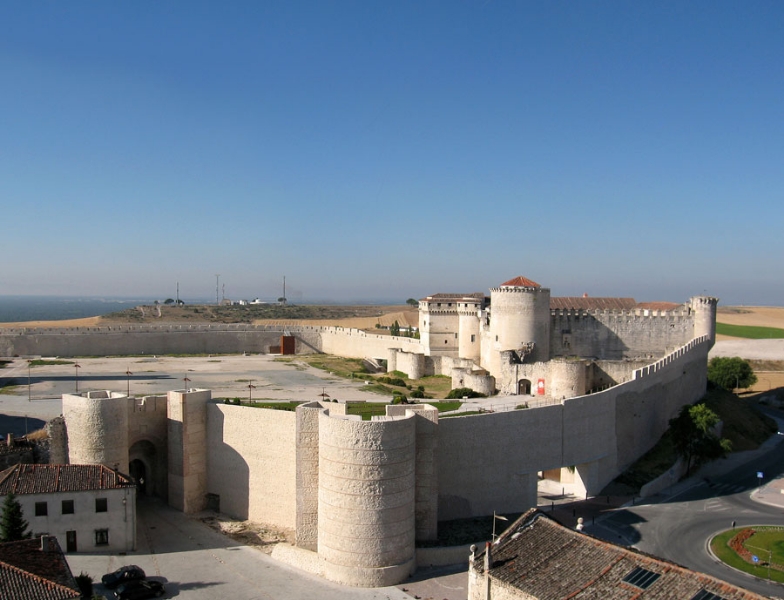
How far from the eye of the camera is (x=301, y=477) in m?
19.1

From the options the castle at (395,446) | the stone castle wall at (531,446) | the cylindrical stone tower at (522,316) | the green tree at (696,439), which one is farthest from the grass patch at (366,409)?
the green tree at (696,439)

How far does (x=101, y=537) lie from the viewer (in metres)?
18.4

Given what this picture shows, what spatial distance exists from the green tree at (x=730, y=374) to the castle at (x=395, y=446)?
16410 mm

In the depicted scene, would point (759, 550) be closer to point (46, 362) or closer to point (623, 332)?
point (623, 332)

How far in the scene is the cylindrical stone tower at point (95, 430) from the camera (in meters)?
20.5

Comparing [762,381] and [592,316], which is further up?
[592,316]

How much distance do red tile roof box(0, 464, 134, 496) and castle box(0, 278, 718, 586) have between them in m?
1.72

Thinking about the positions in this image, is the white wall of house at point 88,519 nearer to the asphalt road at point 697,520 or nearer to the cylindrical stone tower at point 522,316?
the asphalt road at point 697,520

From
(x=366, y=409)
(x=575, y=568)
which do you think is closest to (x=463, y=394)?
(x=366, y=409)

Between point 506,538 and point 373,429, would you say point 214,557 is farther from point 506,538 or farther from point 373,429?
point 506,538

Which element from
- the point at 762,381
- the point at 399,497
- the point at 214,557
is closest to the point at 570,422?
the point at 399,497

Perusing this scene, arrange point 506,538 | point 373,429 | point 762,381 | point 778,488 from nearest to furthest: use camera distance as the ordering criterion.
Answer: point 506,538 < point 373,429 < point 778,488 < point 762,381

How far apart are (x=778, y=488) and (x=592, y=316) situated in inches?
508

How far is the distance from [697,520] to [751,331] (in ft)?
303
